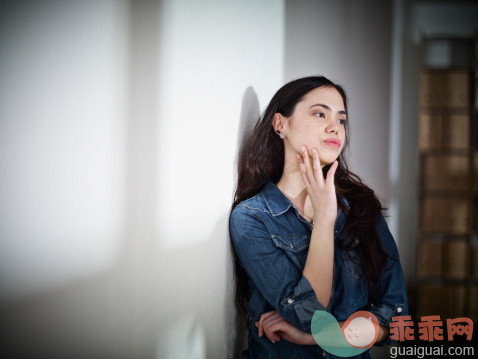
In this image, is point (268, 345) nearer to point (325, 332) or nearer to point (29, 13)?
point (325, 332)

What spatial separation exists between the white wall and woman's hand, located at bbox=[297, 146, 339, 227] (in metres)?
0.33

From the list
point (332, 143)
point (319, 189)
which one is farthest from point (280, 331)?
point (332, 143)

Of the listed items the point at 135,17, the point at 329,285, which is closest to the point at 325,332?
the point at 329,285

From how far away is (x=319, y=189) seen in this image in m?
0.98

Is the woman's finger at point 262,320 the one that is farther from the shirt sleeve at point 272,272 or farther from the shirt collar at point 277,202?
the shirt collar at point 277,202

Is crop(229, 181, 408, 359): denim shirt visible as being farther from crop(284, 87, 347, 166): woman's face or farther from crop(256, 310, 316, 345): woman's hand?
crop(284, 87, 347, 166): woman's face

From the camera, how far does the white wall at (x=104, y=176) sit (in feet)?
1.29

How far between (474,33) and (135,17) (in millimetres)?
3449

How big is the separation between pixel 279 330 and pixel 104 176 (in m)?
0.70

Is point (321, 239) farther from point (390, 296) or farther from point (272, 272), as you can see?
point (390, 296)

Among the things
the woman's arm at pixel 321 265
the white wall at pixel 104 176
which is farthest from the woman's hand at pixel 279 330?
the white wall at pixel 104 176

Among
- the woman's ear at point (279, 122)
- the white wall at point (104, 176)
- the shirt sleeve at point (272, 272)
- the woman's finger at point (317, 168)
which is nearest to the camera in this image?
the white wall at point (104, 176)

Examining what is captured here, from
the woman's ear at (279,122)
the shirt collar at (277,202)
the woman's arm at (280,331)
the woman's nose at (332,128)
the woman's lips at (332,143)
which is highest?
the woman's ear at (279,122)

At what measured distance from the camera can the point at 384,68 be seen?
2.02 m
